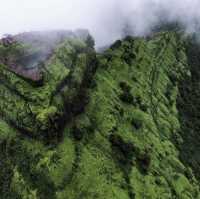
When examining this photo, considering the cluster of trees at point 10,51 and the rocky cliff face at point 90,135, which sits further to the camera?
the cluster of trees at point 10,51

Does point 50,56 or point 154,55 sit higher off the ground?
point 154,55

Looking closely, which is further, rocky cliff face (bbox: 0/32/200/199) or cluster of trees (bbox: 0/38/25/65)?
cluster of trees (bbox: 0/38/25/65)

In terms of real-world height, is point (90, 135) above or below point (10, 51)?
below

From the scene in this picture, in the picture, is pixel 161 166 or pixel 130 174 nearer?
pixel 130 174

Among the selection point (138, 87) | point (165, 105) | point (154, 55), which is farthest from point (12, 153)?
point (154, 55)

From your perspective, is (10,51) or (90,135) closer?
(90,135)

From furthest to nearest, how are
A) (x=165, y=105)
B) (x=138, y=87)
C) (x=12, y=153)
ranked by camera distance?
1. (x=165, y=105)
2. (x=138, y=87)
3. (x=12, y=153)

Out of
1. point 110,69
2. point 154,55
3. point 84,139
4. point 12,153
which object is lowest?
point 12,153

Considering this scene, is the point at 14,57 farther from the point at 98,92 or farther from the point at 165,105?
the point at 165,105
